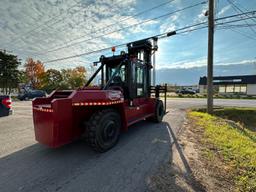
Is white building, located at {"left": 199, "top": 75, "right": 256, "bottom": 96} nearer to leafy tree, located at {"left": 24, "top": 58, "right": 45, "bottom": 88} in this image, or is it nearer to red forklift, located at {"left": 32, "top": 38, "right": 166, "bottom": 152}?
red forklift, located at {"left": 32, "top": 38, "right": 166, "bottom": 152}

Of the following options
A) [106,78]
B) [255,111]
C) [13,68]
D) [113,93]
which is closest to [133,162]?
[113,93]

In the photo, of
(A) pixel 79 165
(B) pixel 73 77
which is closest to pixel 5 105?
(A) pixel 79 165

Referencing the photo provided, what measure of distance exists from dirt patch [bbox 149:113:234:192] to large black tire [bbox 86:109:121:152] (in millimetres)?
1406

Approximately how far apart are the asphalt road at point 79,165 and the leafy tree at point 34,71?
45855mm

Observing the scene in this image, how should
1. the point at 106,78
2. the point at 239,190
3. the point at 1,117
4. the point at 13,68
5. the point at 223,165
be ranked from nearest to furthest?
1. the point at 239,190
2. the point at 223,165
3. the point at 106,78
4. the point at 1,117
5. the point at 13,68

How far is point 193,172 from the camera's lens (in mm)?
2812

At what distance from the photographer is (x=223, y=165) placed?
3.08 m

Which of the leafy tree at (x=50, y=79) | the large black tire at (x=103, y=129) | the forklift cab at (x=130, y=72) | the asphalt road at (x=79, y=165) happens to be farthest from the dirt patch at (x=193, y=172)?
the leafy tree at (x=50, y=79)

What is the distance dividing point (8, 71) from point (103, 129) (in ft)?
110

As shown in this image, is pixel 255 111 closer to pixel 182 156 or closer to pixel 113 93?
pixel 182 156

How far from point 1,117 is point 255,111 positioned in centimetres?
1627

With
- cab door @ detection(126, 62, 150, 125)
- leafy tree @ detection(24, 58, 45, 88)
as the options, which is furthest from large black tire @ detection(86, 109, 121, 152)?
leafy tree @ detection(24, 58, 45, 88)

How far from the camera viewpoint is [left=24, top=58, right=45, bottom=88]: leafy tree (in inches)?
1714

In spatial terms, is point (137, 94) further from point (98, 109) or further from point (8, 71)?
point (8, 71)
